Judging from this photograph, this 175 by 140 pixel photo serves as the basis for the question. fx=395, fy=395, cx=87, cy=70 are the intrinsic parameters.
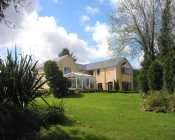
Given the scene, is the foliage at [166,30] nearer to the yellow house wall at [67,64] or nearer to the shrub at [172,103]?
the shrub at [172,103]

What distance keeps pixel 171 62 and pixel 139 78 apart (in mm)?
6711

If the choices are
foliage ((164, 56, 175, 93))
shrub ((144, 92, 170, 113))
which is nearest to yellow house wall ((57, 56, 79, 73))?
foliage ((164, 56, 175, 93))

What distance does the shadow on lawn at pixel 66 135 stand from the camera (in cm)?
1450

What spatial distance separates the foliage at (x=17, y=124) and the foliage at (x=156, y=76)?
1766cm

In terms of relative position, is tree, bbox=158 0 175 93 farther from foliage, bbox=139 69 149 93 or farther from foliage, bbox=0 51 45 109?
foliage, bbox=0 51 45 109

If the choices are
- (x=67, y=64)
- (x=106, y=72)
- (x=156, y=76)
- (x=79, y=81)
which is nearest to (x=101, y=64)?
(x=106, y=72)

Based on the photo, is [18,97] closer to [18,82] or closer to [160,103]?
[18,82]

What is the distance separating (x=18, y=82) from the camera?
15.5 meters

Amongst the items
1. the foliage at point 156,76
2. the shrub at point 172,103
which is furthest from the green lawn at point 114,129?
the foliage at point 156,76

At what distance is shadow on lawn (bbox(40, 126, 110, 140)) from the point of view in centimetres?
1450

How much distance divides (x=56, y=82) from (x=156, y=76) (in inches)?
635

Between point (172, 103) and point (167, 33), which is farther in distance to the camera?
point (167, 33)

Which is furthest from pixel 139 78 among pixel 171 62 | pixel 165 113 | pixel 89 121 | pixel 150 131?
pixel 150 131

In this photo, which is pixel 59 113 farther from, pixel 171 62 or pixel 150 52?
pixel 150 52
